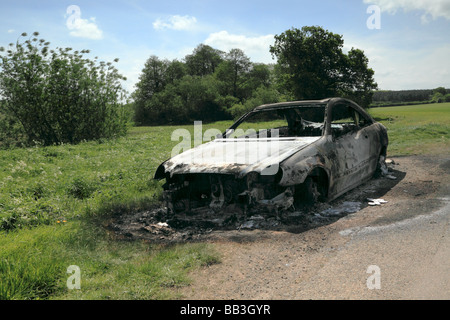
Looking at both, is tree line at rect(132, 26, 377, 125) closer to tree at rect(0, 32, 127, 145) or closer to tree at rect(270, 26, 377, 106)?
tree at rect(270, 26, 377, 106)

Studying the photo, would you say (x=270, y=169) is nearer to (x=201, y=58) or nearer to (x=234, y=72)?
(x=234, y=72)

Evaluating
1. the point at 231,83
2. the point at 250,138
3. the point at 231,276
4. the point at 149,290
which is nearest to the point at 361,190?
the point at 250,138

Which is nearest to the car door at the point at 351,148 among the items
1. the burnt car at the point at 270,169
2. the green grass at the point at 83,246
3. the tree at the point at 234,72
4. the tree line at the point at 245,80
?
the burnt car at the point at 270,169

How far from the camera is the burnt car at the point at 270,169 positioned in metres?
4.84

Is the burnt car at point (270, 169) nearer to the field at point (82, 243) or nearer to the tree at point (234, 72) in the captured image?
the field at point (82, 243)

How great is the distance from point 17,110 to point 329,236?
59.0 ft

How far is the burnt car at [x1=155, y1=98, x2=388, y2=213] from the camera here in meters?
4.84

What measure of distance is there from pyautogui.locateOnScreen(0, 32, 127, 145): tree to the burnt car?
13.7 metres

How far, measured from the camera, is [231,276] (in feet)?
11.5

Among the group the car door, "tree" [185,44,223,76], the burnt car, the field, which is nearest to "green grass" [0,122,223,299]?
the field

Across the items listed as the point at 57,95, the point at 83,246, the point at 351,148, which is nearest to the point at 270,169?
the point at 351,148

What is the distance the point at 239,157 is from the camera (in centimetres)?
511

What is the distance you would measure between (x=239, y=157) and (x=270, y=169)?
1.89ft
